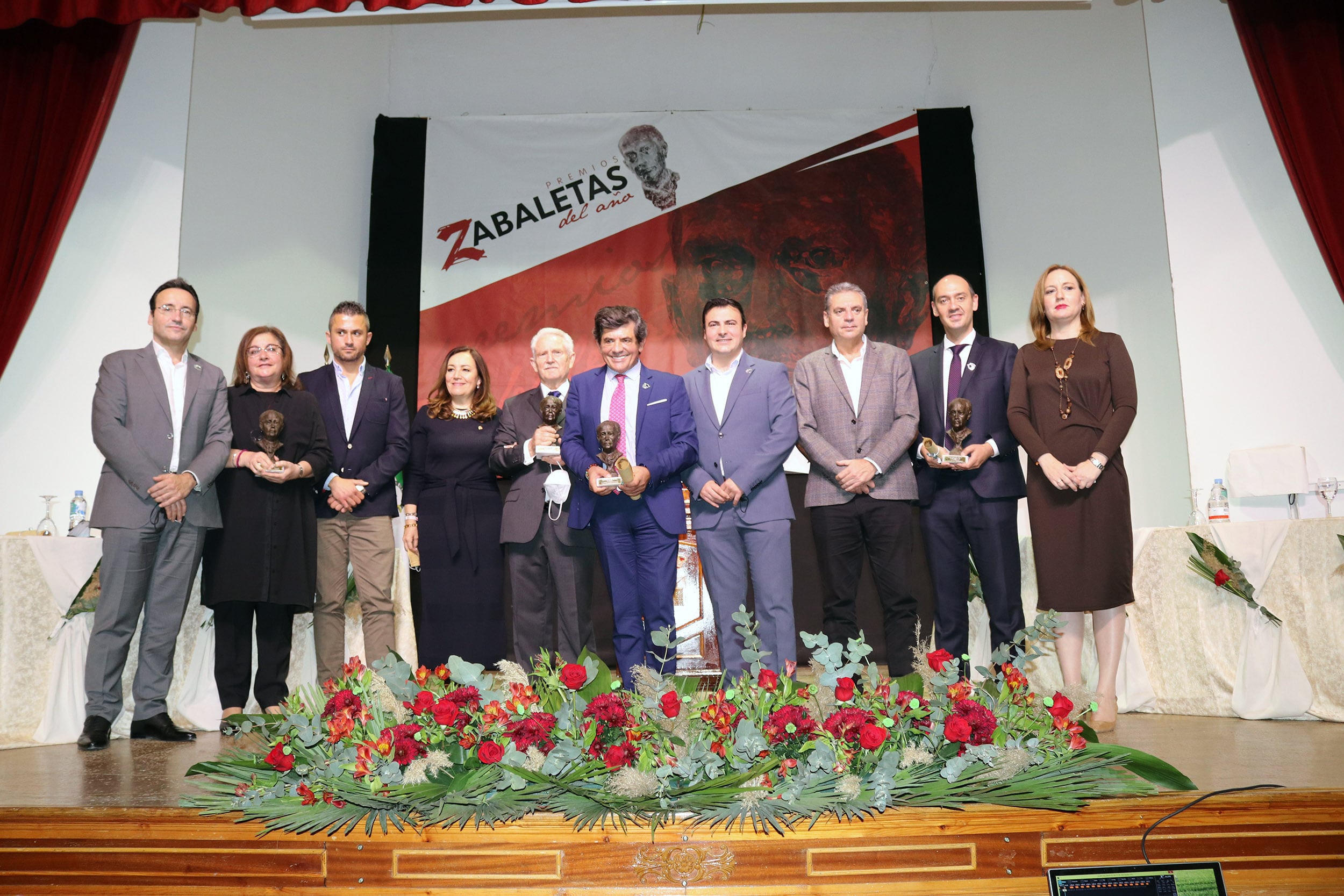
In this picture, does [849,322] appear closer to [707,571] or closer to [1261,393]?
[707,571]

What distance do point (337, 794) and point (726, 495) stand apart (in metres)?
1.64

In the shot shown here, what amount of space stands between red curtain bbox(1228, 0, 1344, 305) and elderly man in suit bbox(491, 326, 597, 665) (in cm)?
373

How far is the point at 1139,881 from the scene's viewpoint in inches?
62.2

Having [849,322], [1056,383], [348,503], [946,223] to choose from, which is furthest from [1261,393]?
[348,503]

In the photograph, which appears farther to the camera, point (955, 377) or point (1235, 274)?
point (1235, 274)

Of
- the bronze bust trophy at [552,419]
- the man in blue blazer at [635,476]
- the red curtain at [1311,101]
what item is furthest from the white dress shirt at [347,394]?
the red curtain at [1311,101]

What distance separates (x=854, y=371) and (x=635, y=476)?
92 cm

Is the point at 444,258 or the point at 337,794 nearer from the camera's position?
the point at 337,794

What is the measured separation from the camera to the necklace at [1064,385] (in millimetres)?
3078

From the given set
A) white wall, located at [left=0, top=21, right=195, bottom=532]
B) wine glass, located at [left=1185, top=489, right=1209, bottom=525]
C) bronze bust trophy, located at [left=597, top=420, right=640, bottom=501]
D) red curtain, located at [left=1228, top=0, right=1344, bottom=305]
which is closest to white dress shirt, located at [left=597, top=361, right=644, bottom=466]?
bronze bust trophy, located at [left=597, top=420, right=640, bottom=501]

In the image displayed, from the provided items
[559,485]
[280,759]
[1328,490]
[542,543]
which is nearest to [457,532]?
[542,543]

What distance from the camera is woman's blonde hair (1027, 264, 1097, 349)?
123 inches

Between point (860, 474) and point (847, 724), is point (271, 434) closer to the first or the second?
point (860, 474)

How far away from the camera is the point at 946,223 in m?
5.28
